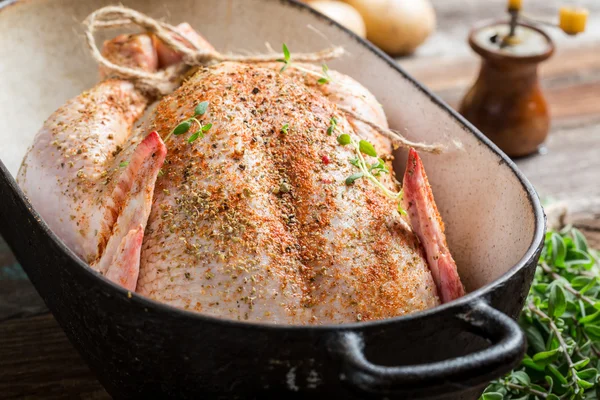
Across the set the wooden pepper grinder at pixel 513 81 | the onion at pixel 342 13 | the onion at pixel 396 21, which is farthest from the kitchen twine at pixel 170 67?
the onion at pixel 396 21

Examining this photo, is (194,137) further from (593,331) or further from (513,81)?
(513,81)

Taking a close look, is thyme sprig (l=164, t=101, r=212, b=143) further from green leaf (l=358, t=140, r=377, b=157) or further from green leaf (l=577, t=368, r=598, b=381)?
green leaf (l=577, t=368, r=598, b=381)

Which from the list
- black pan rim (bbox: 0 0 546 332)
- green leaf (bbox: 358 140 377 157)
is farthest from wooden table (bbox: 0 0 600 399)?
green leaf (bbox: 358 140 377 157)

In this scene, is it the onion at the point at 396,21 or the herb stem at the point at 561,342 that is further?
the onion at the point at 396,21

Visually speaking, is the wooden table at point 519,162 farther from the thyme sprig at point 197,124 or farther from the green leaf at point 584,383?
the green leaf at point 584,383

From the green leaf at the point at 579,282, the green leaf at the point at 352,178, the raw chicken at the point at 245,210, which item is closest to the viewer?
the raw chicken at the point at 245,210

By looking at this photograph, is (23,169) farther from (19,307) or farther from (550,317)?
(550,317)

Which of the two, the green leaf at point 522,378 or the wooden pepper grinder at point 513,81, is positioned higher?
the wooden pepper grinder at point 513,81
